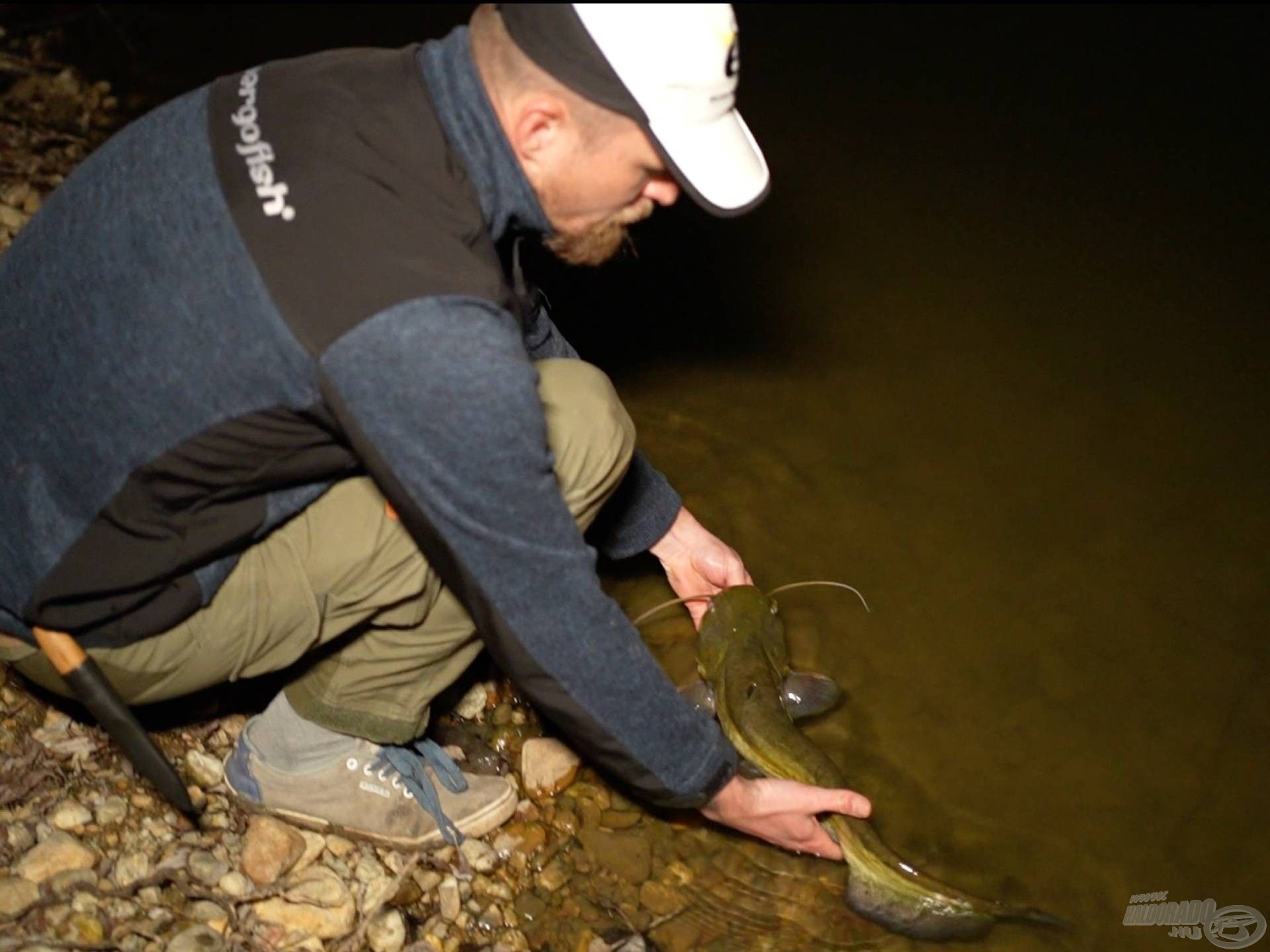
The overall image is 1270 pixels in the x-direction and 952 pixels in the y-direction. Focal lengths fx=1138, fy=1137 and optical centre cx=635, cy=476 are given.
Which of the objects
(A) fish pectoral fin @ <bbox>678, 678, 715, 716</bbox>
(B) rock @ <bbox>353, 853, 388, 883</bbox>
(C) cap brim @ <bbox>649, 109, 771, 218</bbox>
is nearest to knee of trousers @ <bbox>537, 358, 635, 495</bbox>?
(C) cap brim @ <bbox>649, 109, 771, 218</bbox>

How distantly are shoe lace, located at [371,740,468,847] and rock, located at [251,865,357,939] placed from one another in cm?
25

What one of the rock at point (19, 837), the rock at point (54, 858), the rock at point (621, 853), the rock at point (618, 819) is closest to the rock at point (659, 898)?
the rock at point (621, 853)

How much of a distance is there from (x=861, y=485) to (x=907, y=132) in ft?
9.84

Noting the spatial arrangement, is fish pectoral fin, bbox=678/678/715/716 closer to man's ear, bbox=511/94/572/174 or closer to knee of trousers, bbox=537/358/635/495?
knee of trousers, bbox=537/358/635/495

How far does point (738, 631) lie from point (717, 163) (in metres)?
1.52

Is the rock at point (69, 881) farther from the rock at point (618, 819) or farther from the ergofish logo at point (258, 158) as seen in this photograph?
the ergofish logo at point (258, 158)

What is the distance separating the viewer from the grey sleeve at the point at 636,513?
299cm

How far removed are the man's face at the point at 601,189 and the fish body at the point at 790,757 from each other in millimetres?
1327

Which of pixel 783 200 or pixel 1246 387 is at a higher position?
pixel 783 200

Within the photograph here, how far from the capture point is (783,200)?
5.51m

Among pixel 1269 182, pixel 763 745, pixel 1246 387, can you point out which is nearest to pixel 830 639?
pixel 763 745

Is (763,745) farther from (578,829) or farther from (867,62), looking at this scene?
(867,62)

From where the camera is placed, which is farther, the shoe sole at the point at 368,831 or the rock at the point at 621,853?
the rock at the point at 621,853

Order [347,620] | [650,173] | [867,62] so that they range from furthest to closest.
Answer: [867,62], [347,620], [650,173]
